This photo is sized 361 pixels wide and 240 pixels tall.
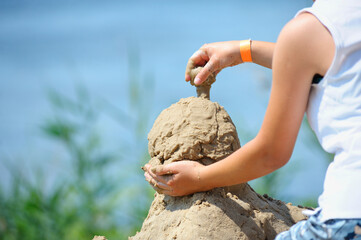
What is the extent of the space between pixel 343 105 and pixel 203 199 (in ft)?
2.69

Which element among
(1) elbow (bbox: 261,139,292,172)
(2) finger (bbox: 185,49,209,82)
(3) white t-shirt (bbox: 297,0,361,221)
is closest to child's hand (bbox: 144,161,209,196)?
(1) elbow (bbox: 261,139,292,172)

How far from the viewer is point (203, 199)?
1.96 m

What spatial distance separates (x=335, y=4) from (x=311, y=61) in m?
0.19

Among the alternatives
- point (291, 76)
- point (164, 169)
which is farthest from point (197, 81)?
point (291, 76)

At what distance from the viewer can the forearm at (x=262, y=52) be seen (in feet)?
7.20

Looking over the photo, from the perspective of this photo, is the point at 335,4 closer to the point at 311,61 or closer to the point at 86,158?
the point at 311,61

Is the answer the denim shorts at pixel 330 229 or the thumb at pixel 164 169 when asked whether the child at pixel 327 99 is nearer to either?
the denim shorts at pixel 330 229

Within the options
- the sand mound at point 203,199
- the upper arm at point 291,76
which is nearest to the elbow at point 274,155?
the upper arm at point 291,76

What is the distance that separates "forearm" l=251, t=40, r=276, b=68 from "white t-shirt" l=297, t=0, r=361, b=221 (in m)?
0.80

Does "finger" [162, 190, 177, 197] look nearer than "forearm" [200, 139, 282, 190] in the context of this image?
No

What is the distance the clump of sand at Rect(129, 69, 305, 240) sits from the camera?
6.24ft

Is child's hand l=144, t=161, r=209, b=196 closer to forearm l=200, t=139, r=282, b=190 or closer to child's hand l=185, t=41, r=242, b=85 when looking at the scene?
forearm l=200, t=139, r=282, b=190

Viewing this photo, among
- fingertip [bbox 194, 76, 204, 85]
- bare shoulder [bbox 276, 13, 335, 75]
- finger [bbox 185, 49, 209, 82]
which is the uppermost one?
bare shoulder [bbox 276, 13, 335, 75]

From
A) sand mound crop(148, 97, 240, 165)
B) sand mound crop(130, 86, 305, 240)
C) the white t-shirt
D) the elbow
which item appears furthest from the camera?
sand mound crop(148, 97, 240, 165)
